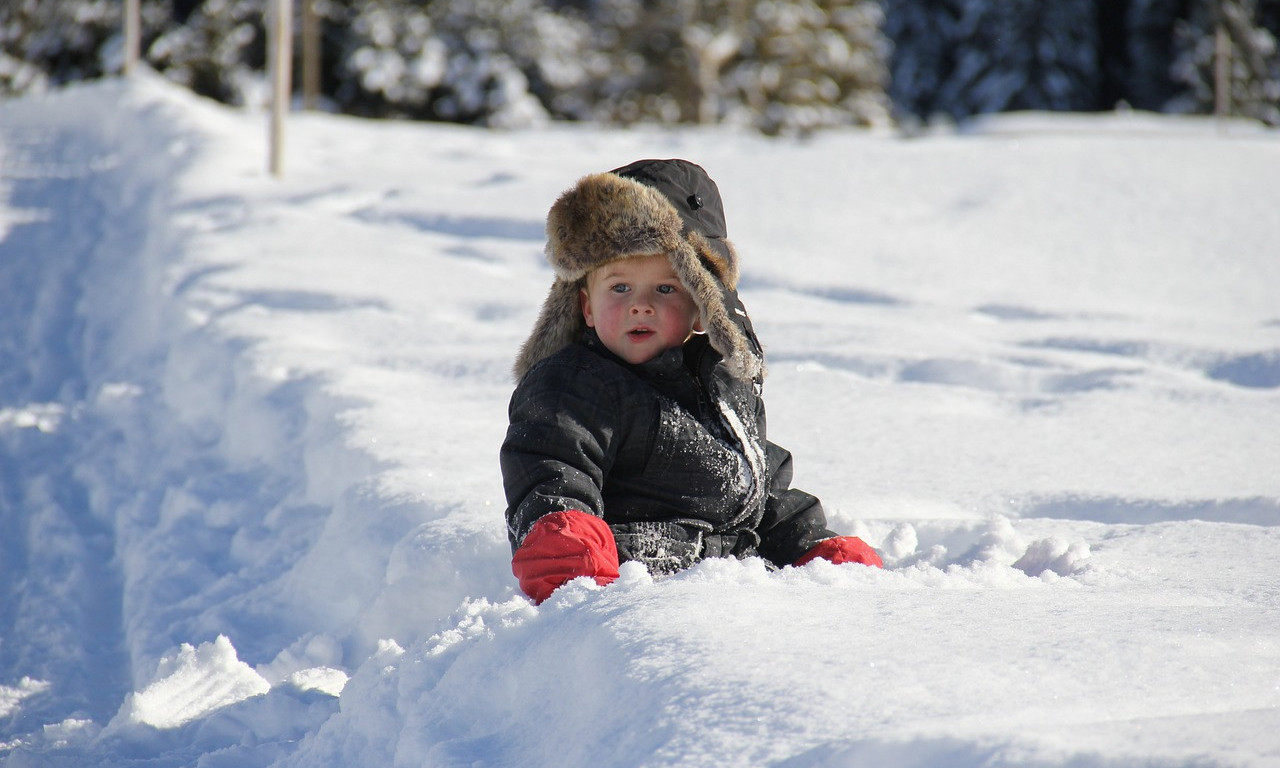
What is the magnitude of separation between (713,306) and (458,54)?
1917 cm

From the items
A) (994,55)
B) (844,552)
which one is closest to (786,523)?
(844,552)

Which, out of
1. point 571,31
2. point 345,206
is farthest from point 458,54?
point 345,206

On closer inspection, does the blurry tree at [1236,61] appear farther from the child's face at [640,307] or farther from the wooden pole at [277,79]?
the child's face at [640,307]

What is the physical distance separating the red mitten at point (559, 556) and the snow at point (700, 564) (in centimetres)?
10

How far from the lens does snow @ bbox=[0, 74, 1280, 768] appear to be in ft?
4.82

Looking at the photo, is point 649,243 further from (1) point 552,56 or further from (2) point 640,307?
(1) point 552,56

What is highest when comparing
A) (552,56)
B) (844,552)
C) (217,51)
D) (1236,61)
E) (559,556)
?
(1236,61)

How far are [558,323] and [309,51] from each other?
19.3m

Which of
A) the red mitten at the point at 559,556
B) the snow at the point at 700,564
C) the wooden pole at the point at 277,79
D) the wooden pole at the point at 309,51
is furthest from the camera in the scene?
the wooden pole at the point at 309,51

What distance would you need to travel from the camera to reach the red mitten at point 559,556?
1924 mm

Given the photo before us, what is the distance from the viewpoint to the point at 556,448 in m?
2.10

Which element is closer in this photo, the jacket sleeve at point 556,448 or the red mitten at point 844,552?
the jacket sleeve at point 556,448

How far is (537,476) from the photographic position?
2.07 meters

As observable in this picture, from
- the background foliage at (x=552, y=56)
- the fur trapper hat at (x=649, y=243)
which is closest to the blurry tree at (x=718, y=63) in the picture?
the background foliage at (x=552, y=56)
